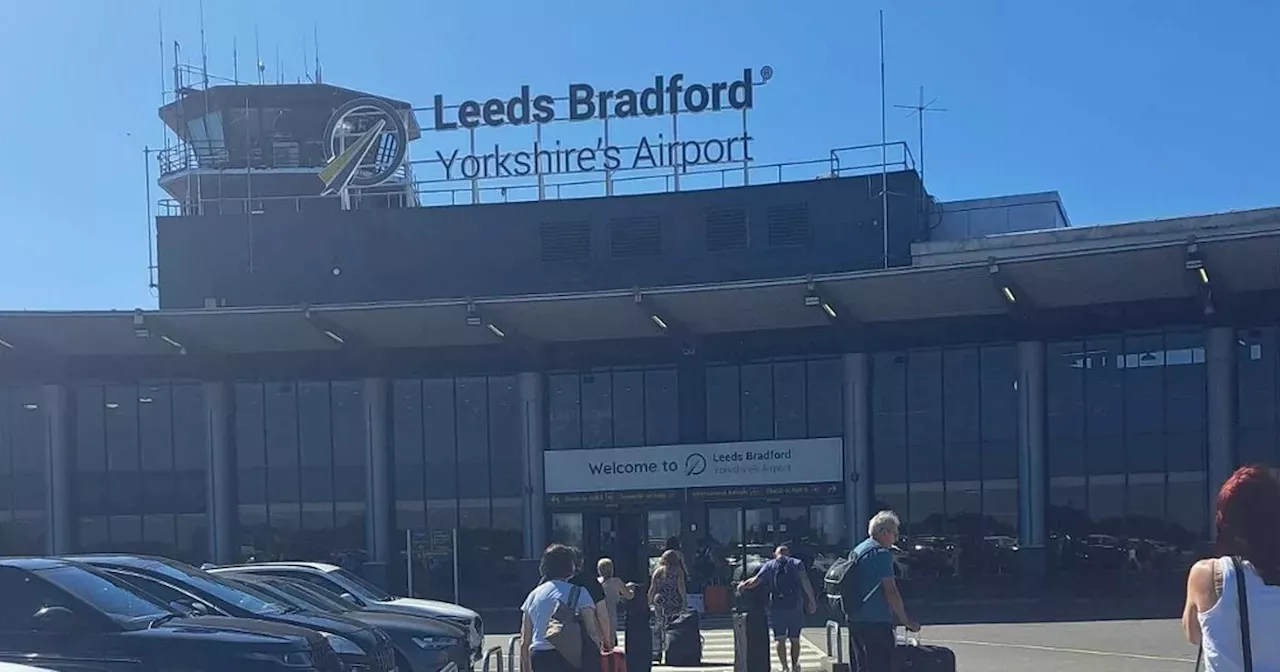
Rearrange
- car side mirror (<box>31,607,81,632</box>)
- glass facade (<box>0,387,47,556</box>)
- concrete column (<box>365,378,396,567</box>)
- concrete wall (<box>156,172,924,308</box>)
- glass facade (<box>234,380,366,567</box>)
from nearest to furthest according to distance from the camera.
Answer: car side mirror (<box>31,607,81,632</box>)
concrete column (<box>365,378,396,567</box>)
glass facade (<box>234,380,366,567</box>)
glass facade (<box>0,387,47,556</box>)
concrete wall (<box>156,172,924,308</box>)

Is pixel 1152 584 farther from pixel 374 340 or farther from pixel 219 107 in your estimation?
pixel 219 107

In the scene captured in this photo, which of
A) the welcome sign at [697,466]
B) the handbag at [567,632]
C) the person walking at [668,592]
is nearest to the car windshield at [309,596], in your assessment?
the person walking at [668,592]

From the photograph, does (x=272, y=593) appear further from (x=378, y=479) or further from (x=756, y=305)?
(x=378, y=479)

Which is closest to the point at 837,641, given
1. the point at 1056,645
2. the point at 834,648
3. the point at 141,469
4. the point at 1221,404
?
the point at 834,648

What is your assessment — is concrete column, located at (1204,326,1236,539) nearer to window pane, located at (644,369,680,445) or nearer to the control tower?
window pane, located at (644,369,680,445)

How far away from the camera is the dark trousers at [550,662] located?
26.8 ft

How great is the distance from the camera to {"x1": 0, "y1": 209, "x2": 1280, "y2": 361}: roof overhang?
2584 cm

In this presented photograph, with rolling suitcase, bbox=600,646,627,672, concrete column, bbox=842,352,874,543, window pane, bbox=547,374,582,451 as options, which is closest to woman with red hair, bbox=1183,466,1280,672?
rolling suitcase, bbox=600,646,627,672

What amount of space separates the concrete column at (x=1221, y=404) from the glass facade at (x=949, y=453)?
4.09 meters

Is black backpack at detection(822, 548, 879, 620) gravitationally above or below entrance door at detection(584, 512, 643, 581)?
above

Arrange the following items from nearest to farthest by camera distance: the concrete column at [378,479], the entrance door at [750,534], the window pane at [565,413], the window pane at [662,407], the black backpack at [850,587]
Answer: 1. the black backpack at [850,587]
2. the entrance door at [750,534]
3. the window pane at [662,407]
4. the concrete column at [378,479]
5. the window pane at [565,413]

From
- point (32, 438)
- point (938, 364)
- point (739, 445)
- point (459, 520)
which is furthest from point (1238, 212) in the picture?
point (32, 438)

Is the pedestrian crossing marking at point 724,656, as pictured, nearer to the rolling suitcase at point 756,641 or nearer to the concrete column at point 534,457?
the rolling suitcase at point 756,641

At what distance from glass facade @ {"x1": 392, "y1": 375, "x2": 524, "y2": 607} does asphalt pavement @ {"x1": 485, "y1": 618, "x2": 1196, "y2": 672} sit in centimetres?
820
